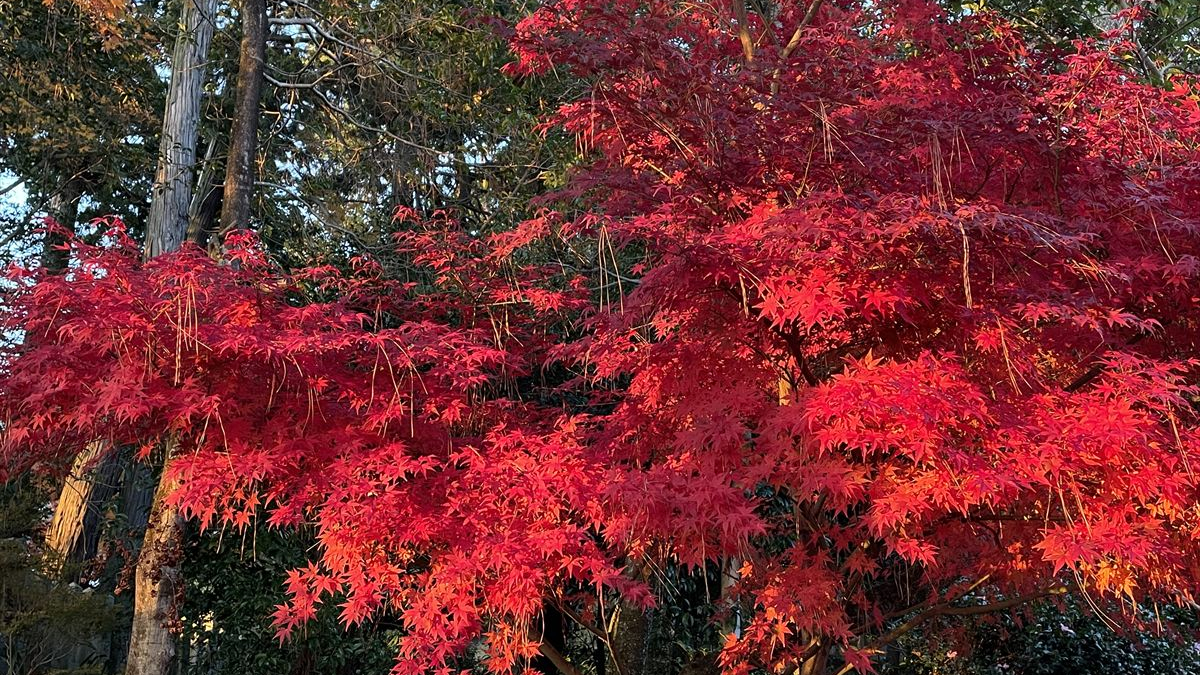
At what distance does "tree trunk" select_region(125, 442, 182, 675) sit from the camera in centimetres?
480

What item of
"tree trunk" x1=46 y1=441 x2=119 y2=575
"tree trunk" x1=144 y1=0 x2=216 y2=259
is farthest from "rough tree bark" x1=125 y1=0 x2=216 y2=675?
"tree trunk" x1=46 y1=441 x2=119 y2=575

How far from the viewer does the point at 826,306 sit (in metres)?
2.76

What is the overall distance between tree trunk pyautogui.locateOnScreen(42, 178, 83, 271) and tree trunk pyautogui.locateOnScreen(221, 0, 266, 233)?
3024mm

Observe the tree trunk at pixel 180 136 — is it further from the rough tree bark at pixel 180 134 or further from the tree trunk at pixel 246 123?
the tree trunk at pixel 246 123

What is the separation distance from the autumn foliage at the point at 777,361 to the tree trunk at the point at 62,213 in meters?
4.47

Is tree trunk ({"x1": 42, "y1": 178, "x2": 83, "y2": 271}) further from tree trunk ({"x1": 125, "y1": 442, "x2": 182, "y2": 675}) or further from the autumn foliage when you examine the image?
the autumn foliage

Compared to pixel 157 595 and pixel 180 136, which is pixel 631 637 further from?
pixel 180 136

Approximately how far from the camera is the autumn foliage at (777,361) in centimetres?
284

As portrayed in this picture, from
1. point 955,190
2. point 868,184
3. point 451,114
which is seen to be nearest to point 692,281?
point 868,184

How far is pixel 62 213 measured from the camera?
803 cm

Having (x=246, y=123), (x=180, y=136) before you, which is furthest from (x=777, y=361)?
(x=180, y=136)

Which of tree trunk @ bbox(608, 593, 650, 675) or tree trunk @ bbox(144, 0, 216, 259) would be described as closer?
tree trunk @ bbox(608, 593, 650, 675)

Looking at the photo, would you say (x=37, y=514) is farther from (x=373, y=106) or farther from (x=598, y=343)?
(x=598, y=343)

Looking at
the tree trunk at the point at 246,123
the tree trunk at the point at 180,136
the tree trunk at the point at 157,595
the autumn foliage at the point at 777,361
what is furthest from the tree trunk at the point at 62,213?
the autumn foliage at the point at 777,361
